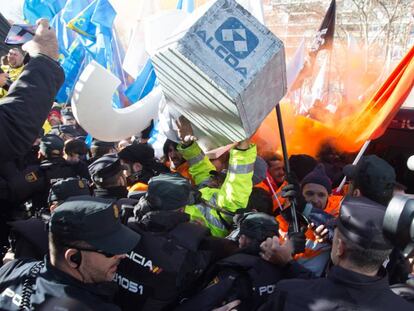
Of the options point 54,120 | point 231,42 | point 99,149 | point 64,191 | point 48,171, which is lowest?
point 54,120

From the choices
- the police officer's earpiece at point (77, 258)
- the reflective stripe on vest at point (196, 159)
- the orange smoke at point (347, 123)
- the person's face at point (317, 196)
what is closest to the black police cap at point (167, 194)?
the police officer's earpiece at point (77, 258)

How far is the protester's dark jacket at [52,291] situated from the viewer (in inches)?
57.2

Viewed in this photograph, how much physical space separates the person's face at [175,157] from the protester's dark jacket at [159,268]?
1818mm

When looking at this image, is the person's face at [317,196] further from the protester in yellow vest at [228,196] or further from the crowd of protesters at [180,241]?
the protester in yellow vest at [228,196]

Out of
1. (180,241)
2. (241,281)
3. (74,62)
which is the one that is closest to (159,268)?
(180,241)

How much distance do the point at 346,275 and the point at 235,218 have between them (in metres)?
1.07

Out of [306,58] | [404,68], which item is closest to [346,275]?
[404,68]

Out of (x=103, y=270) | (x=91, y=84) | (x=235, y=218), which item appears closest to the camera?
(x=103, y=270)

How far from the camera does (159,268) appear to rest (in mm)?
2020

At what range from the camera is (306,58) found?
20.9 feet

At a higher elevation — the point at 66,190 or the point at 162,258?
the point at 162,258

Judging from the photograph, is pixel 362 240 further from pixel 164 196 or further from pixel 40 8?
pixel 40 8

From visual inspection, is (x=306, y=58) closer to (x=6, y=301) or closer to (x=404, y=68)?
(x=404, y=68)

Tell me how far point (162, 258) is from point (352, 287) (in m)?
0.87
